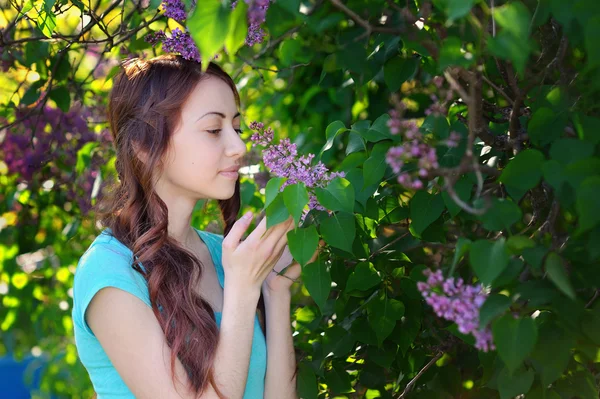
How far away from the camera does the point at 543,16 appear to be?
3.32 ft

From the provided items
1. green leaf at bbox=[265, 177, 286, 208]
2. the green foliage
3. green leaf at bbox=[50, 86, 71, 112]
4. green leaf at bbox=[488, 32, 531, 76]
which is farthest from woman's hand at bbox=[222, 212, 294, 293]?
green leaf at bbox=[50, 86, 71, 112]

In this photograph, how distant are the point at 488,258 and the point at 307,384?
81cm

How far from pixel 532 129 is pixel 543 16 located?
212 millimetres

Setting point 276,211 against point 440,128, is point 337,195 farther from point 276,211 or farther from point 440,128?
point 440,128

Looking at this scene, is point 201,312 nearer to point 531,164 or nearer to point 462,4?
point 531,164

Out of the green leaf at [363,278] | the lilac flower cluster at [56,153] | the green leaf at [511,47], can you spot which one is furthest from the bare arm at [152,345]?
the lilac flower cluster at [56,153]

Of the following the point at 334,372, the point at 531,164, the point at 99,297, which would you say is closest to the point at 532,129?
the point at 531,164

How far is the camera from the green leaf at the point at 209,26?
942 millimetres

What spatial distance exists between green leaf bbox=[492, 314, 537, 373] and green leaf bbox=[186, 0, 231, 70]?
490 mm

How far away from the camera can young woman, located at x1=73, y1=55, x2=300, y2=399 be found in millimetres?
1574

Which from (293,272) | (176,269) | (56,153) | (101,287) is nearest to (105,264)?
(101,287)

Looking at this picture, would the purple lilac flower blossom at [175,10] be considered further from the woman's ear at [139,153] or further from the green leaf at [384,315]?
the green leaf at [384,315]

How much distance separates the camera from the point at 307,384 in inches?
66.1

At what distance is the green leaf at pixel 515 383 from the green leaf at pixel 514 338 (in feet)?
0.59
